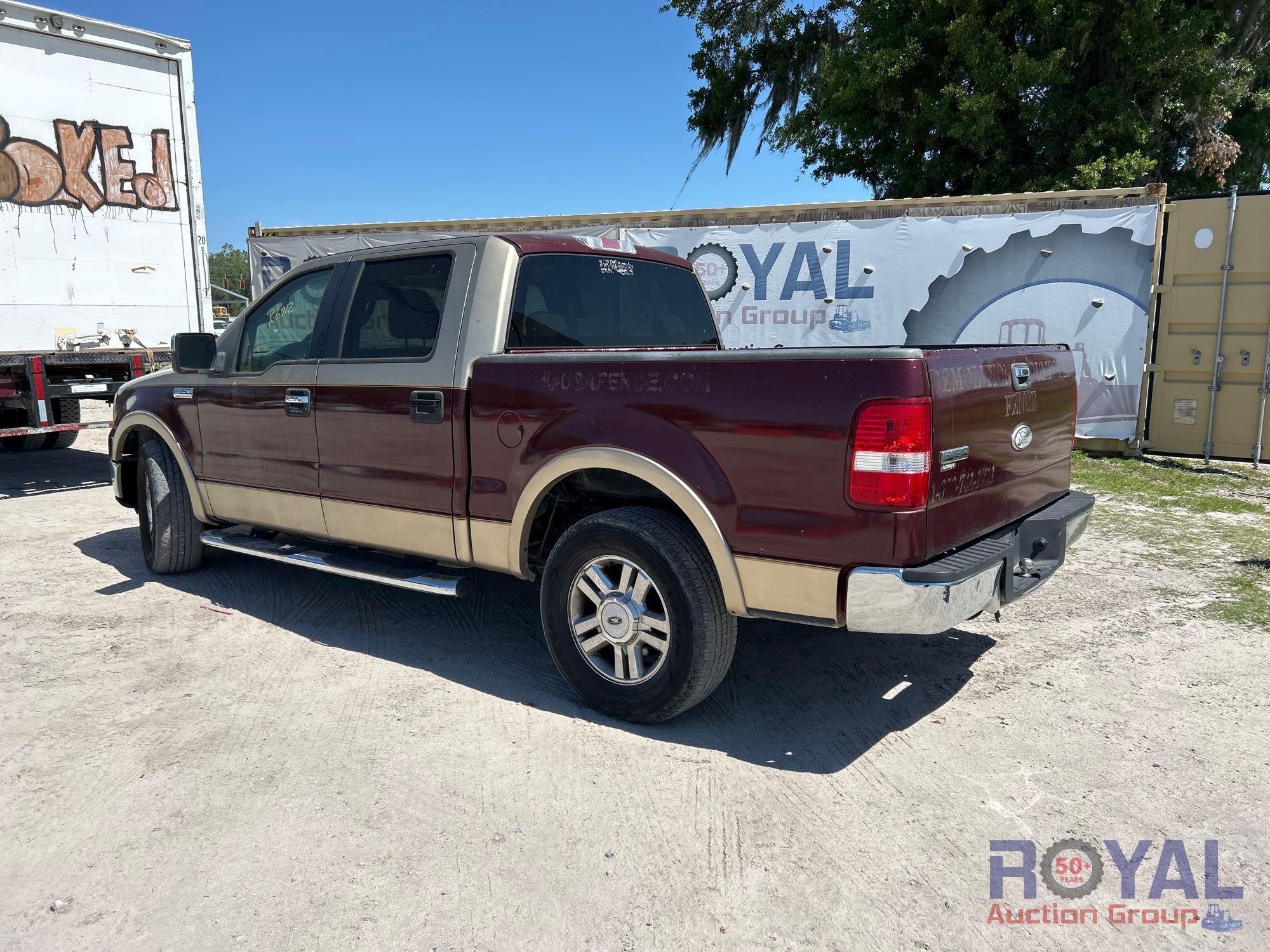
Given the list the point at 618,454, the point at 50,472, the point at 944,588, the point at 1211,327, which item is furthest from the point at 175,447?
the point at 1211,327

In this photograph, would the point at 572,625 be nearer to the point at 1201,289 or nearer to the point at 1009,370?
the point at 1009,370

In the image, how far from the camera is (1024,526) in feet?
11.7

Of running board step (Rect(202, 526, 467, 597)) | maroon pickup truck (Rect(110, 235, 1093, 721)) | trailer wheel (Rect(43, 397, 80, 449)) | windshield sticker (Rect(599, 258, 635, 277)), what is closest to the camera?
maroon pickup truck (Rect(110, 235, 1093, 721))

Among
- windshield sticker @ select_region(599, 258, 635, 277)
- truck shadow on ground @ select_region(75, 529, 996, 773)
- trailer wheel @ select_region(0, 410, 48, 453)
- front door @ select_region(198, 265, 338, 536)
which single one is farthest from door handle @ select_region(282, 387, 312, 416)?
trailer wheel @ select_region(0, 410, 48, 453)

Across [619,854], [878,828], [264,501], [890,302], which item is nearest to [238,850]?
[619,854]

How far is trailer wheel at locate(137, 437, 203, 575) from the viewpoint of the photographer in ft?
18.3

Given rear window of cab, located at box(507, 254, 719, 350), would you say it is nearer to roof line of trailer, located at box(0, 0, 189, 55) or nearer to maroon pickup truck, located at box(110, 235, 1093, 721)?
maroon pickup truck, located at box(110, 235, 1093, 721)

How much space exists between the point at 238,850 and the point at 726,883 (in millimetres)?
1497

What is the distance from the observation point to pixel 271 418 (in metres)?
4.81

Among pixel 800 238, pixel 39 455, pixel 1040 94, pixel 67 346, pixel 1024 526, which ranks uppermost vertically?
pixel 1040 94

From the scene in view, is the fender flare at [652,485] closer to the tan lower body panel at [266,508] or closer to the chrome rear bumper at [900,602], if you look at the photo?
the chrome rear bumper at [900,602]

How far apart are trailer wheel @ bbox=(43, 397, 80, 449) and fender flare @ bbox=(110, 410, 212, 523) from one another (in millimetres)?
3396

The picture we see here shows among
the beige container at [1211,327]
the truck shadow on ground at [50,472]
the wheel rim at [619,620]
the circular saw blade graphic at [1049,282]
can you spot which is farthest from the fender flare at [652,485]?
the beige container at [1211,327]

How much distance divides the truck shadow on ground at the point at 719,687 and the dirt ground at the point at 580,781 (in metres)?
0.02
